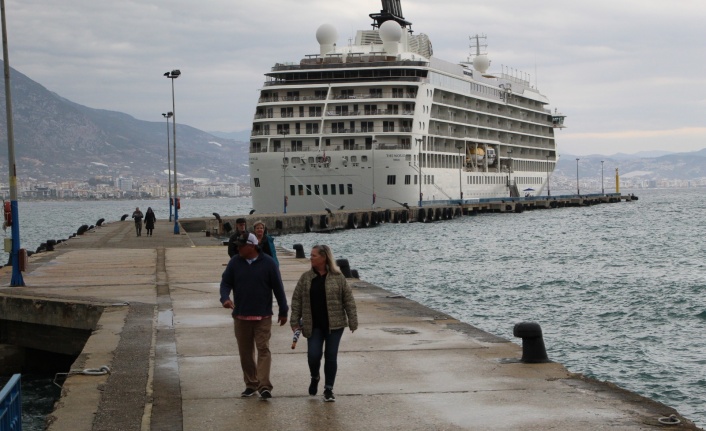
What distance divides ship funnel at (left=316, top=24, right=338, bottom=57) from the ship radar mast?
1299 cm

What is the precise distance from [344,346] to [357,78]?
72.8 metres

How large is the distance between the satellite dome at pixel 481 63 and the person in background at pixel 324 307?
12567cm

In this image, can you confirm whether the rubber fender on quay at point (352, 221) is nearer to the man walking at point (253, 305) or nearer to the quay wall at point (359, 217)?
the quay wall at point (359, 217)

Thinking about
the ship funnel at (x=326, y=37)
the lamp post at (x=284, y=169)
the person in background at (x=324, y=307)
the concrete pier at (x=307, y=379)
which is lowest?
the concrete pier at (x=307, y=379)

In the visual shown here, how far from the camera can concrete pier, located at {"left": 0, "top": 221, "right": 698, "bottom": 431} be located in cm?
1018

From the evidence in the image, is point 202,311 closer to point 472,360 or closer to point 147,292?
point 147,292

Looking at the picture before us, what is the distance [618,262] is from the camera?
4341cm

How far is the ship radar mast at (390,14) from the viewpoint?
357 feet

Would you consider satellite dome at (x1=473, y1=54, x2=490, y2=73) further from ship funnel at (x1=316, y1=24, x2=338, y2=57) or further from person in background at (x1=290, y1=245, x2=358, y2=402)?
person in background at (x1=290, y1=245, x2=358, y2=402)

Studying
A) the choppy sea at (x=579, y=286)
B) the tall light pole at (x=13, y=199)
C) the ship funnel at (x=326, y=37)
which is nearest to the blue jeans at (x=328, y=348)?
the choppy sea at (x=579, y=286)

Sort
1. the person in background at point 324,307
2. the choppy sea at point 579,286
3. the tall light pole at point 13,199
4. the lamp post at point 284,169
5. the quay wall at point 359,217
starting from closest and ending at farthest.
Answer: the person in background at point 324,307, the choppy sea at point 579,286, the tall light pole at point 13,199, the quay wall at point 359,217, the lamp post at point 284,169

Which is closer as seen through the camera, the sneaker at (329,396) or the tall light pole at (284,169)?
the sneaker at (329,396)

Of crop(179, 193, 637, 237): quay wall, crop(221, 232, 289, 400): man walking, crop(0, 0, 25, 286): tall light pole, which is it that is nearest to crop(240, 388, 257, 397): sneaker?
crop(221, 232, 289, 400): man walking

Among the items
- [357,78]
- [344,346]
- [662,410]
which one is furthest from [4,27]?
[357,78]
